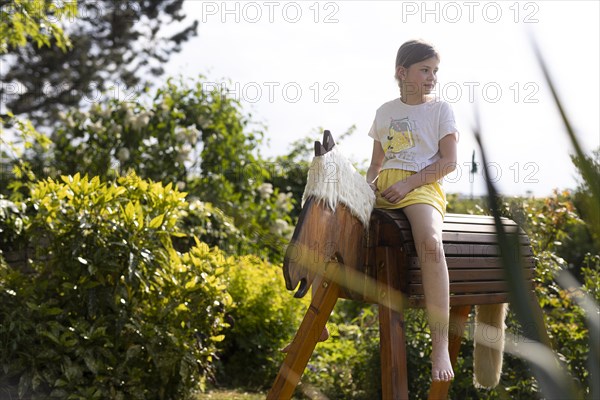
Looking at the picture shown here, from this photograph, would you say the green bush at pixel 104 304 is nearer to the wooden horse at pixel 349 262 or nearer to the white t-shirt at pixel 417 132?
the wooden horse at pixel 349 262

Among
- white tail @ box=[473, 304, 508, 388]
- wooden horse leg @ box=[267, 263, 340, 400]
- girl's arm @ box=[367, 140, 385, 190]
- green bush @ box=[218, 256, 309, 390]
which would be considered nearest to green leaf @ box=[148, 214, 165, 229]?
green bush @ box=[218, 256, 309, 390]

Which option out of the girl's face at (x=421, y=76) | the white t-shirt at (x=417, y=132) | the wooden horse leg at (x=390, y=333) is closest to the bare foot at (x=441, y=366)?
the wooden horse leg at (x=390, y=333)

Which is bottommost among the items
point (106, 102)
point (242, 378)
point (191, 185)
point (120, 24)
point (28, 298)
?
point (242, 378)

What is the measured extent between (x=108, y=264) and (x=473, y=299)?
6.97 ft

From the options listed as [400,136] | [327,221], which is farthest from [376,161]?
[327,221]

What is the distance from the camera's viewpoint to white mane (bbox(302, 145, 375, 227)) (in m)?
2.71

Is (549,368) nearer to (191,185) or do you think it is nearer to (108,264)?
(108,264)

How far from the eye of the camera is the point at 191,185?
6730 millimetres

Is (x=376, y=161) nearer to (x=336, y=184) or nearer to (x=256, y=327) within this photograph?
(x=336, y=184)

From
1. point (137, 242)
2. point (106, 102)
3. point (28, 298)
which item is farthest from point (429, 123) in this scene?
point (106, 102)

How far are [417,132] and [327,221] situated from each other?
2.24 feet

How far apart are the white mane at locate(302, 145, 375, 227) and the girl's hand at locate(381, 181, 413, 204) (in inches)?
4.7

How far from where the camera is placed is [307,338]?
9.41ft

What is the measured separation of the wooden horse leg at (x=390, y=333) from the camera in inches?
111
